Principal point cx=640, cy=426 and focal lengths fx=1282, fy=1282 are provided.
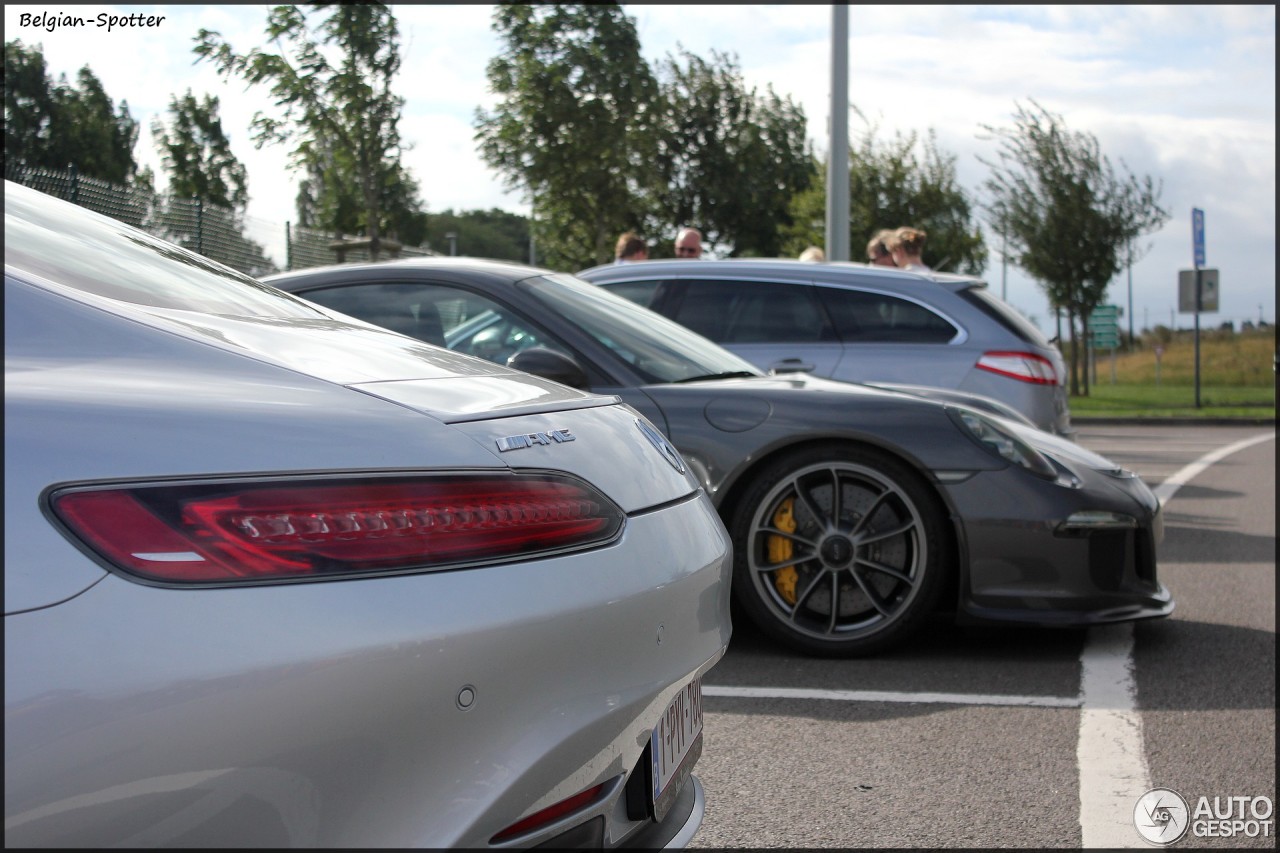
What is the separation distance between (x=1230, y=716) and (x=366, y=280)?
3.46 metres

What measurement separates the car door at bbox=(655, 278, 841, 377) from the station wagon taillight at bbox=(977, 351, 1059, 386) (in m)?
0.84

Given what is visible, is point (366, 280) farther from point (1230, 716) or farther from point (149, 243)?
point (1230, 716)

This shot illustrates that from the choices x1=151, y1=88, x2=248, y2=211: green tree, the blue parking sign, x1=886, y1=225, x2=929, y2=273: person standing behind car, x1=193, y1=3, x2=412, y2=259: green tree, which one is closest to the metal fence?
x1=193, y1=3, x2=412, y2=259: green tree

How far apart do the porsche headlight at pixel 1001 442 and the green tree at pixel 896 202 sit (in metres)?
23.7

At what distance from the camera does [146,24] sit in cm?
331

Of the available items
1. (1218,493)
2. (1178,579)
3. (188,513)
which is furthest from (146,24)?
(1218,493)

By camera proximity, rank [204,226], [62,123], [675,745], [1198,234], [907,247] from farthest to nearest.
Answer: [1198,234], [62,123], [204,226], [907,247], [675,745]

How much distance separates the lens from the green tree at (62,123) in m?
13.3

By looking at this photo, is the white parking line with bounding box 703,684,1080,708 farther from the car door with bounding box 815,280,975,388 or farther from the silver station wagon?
the car door with bounding box 815,280,975,388

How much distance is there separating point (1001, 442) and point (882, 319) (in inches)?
116

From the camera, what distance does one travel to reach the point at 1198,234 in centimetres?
2147

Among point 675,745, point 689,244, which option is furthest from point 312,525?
point 689,244

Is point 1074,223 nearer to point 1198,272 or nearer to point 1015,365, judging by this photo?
point 1198,272

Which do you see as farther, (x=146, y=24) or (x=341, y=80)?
(x=341, y=80)
